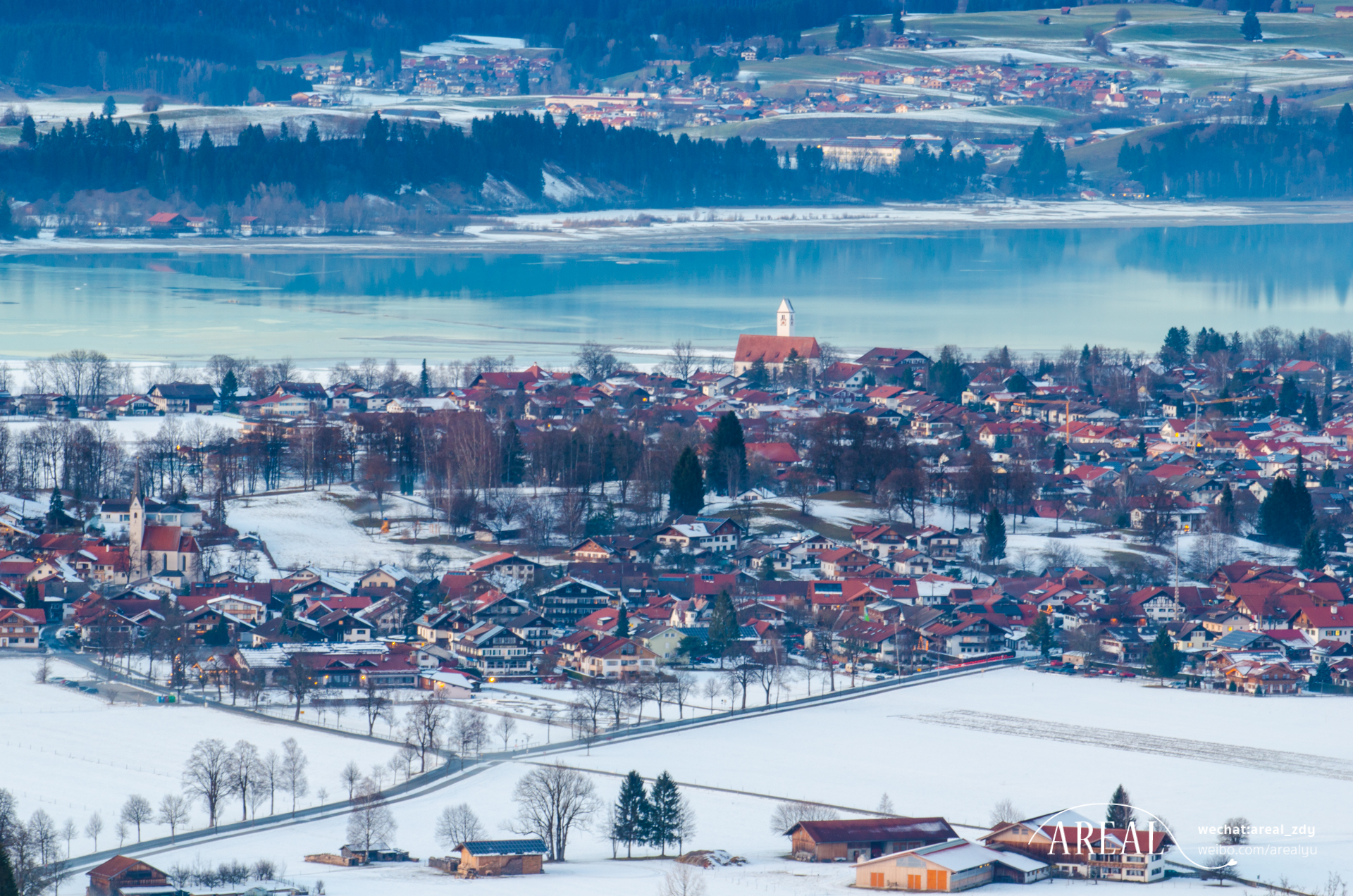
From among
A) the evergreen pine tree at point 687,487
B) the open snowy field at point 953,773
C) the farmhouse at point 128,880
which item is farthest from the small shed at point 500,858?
the evergreen pine tree at point 687,487

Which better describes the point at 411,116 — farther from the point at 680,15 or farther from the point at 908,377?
the point at 908,377

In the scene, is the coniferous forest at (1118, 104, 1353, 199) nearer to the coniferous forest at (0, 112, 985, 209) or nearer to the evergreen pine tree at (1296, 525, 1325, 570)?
the coniferous forest at (0, 112, 985, 209)

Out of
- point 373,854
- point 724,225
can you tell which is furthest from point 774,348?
point 724,225

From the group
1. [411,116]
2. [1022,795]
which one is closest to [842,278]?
[411,116]

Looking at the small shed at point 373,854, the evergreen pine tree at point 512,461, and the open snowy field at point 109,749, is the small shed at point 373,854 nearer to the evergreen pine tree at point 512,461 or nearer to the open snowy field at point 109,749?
the open snowy field at point 109,749

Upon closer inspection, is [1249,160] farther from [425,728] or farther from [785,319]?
[425,728]
